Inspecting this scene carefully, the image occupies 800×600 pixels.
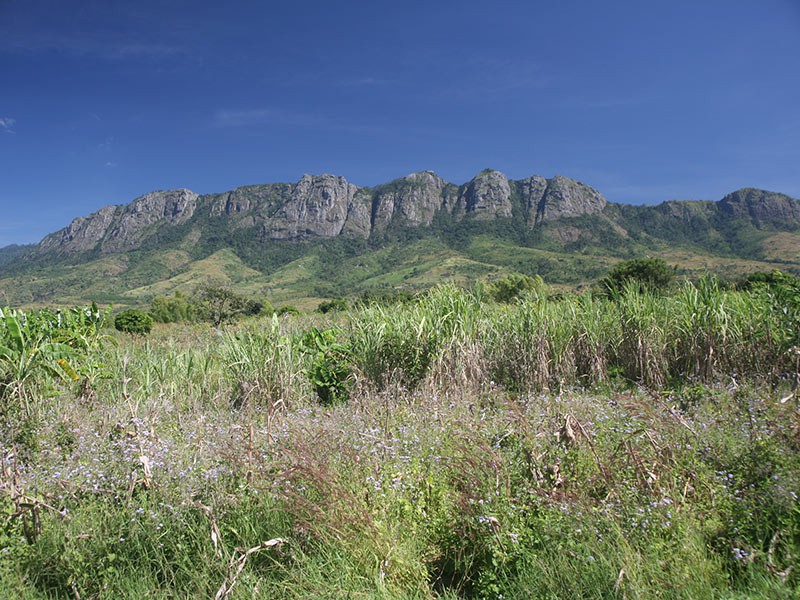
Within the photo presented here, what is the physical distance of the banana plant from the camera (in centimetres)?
493

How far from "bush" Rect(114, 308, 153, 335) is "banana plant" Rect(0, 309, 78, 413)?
16.9m

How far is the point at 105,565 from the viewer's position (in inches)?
96.8

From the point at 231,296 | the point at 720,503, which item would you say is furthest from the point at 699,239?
the point at 720,503

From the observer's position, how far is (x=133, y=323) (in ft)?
71.9

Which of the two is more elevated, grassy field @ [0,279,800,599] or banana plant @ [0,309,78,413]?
banana plant @ [0,309,78,413]

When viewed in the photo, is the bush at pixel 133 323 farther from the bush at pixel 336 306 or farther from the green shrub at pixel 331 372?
the green shrub at pixel 331 372

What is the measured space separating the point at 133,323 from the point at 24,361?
19271mm

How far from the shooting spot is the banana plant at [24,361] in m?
4.93

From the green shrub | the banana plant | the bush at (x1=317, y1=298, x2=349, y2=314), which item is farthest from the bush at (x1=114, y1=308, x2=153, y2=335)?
the green shrub

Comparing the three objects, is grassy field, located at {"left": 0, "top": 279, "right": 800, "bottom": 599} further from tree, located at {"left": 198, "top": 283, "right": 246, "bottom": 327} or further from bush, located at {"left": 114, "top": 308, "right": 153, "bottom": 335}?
tree, located at {"left": 198, "top": 283, "right": 246, "bottom": 327}

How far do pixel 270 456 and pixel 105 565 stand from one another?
1176 mm

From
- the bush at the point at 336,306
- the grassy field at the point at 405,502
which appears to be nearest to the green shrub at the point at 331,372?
the grassy field at the point at 405,502

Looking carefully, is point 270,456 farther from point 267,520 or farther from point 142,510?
point 142,510

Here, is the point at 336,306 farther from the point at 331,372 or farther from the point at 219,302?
the point at 331,372
